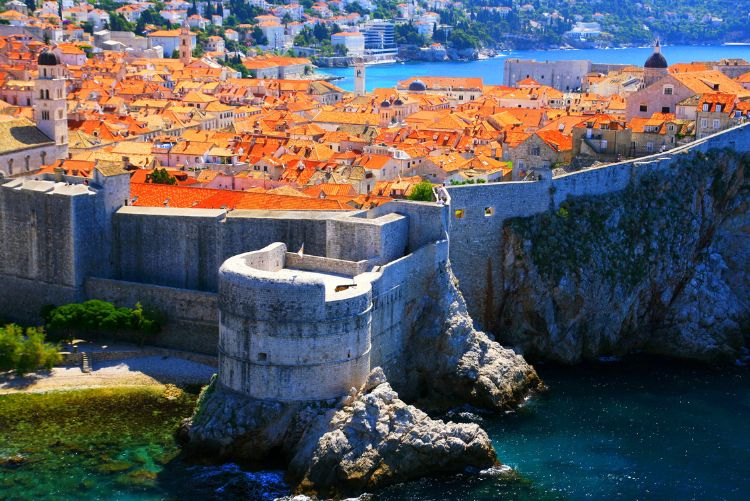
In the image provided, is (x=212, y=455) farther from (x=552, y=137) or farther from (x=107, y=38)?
(x=107, y=38)

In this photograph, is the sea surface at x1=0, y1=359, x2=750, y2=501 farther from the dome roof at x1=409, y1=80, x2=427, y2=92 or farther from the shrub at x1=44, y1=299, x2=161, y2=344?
the dome roof at x1=409, y1=80, x2=427, y2=92

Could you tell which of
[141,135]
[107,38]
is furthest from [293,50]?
[141,135]

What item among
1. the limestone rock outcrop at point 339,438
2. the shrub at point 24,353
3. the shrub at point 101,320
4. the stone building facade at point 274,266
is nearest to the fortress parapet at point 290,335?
the stone building facade at point 274,266

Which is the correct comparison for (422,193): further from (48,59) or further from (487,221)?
(48,59)

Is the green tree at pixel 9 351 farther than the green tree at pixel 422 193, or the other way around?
the green tree at pixel 422 193

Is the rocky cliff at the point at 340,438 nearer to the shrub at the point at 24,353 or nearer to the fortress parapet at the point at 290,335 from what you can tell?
the fortress parapet at the point at 290,335
